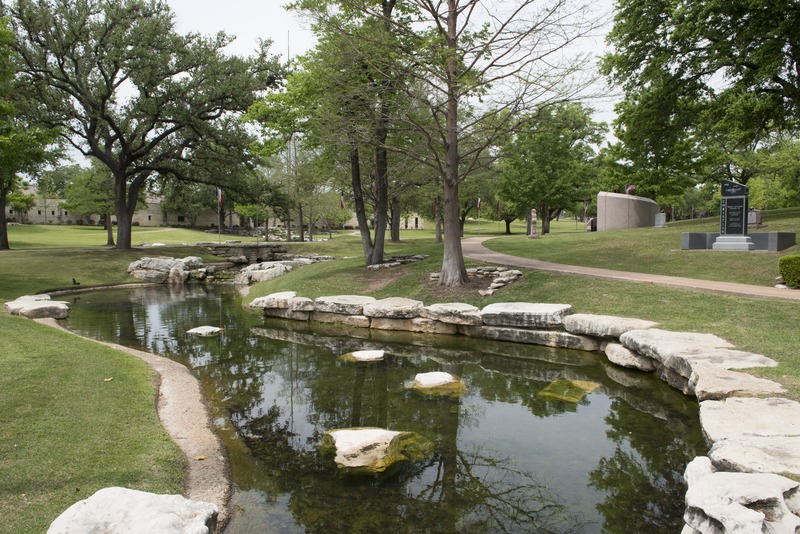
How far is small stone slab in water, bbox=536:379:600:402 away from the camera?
26.7 ft

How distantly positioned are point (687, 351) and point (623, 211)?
84.2 feet

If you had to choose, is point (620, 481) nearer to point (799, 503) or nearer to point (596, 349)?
point (799, 503)

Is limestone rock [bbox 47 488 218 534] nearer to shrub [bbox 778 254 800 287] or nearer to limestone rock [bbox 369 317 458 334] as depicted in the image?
limestone rock [bbox 369 317 458 334]

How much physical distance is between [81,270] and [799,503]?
98.1ft

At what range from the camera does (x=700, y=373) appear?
696cm

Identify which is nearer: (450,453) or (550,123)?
(450,453)

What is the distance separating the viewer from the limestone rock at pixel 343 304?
47.4ft

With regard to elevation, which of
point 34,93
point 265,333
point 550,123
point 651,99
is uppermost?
point 34,93

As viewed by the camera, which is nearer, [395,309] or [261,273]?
[395,309]

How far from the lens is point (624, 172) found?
39.3m

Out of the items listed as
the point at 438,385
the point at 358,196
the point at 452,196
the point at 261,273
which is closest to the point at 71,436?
the point at 438,385

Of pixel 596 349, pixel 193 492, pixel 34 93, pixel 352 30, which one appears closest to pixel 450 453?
pixel 193 492

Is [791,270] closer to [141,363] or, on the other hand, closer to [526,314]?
[526,314]

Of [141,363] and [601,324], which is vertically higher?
[601,324]
